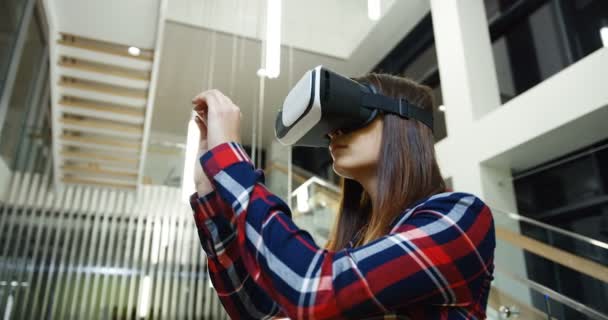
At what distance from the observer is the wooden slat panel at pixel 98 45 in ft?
14.8

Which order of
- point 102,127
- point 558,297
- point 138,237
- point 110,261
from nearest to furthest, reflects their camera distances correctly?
1. point 558,297
2. point 102,127
3. point 110,261
4. point 138,237

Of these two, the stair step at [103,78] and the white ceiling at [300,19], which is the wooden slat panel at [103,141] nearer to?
the stair step at [103,78]

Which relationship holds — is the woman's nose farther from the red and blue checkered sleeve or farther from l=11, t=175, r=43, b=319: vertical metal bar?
l=11, t=175, r=43, b=319: vertical metal bar

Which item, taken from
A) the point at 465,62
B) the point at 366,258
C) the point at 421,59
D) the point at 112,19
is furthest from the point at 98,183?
the point at 366,258

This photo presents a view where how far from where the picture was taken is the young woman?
0.47 meters

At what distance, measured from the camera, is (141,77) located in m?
4.91

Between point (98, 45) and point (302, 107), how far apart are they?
4.70 m

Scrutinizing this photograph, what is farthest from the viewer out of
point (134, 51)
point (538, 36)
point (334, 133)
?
point (538, 36)

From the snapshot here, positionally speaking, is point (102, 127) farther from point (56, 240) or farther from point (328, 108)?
point (328, 108)

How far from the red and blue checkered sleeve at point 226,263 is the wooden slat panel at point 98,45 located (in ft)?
14.2

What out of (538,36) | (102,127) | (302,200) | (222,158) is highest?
(538,36)

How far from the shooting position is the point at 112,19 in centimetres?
416

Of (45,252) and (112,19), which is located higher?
(112,19)

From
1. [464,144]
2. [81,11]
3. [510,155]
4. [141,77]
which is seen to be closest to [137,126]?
[141,77]
